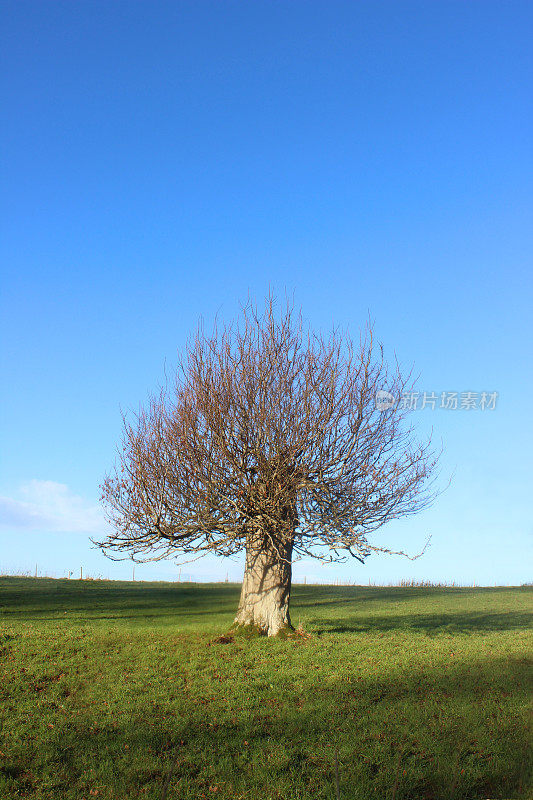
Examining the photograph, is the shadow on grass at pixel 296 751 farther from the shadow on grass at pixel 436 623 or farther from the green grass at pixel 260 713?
the shadow on grass at pixel 436 623

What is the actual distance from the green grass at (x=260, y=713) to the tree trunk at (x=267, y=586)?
1.11m

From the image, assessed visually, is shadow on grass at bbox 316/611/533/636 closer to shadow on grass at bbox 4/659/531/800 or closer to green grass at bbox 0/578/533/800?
green grass at bbox 0/578/533/800

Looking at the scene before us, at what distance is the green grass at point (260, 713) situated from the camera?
11219mm

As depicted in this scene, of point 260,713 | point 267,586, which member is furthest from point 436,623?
point 260,713

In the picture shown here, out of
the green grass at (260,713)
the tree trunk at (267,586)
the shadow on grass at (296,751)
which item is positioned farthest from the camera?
the tree trunk at (267,586)

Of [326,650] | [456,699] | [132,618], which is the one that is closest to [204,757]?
[456,699]

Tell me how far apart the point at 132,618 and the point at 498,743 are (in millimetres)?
22747

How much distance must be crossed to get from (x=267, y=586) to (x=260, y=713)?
865 centimetres

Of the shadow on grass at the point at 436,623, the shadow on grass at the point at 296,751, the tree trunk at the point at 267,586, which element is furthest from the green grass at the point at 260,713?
the tree trunk at the point at 267,586

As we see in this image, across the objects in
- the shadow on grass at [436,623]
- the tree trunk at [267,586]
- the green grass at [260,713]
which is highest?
the tree trunk at [267,586]

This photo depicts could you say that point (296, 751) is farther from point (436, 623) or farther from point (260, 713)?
point (436, 623)

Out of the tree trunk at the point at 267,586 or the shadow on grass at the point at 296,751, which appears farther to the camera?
the tree trunk at the point at 267,586

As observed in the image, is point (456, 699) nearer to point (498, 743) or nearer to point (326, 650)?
point (498, 743)

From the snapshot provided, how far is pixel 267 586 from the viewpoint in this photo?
23.4 metres
